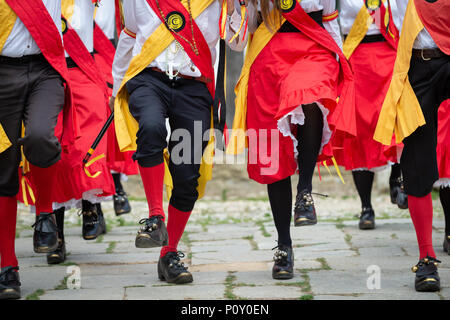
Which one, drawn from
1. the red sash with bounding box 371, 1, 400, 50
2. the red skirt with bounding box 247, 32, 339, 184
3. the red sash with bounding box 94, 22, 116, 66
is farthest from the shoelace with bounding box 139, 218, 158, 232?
the red sash with bounding box 371, 1, 400, 50

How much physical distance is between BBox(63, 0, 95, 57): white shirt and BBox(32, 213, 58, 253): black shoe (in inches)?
57.9

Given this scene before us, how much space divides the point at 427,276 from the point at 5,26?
103 inches

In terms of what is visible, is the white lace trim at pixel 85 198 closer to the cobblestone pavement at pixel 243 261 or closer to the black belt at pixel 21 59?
the cobblestone pavement at pixel 243 261

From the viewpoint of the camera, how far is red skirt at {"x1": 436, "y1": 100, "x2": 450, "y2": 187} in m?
5.46

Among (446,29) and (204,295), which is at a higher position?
(446,29)

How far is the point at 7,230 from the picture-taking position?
4566 millimetres

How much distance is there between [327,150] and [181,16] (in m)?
1.16

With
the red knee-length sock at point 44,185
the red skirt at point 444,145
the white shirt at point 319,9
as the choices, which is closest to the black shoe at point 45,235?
the red knee-length sock at point 44,185

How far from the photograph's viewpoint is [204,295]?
437cm

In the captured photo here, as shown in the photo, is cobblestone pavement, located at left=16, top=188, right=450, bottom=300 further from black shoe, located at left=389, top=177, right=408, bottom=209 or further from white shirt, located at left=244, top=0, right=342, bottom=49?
white shirt, located at left=244, top=0, right=342, bottom=49
